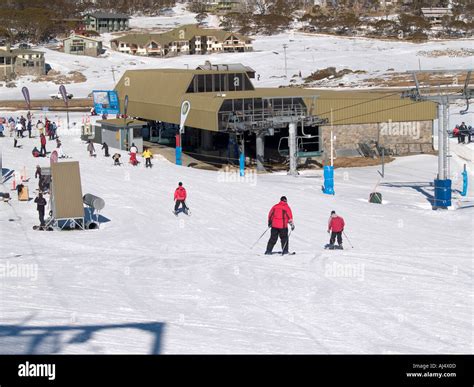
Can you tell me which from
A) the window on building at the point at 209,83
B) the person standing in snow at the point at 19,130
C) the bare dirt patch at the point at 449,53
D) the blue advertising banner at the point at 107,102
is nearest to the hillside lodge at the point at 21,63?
the bare dirt patch at the point at 449,53

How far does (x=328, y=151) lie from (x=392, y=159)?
9.03ft

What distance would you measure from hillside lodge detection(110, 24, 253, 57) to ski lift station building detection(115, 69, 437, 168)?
237ft

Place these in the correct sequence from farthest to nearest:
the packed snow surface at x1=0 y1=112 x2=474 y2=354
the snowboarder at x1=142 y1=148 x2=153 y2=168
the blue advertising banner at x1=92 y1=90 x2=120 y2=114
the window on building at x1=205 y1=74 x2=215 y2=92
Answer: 1. the blue advertising banner at x1=92 y1=90 x2=120 y2=114
2. the window on building at x1=205 y1=74 x2=215 y2=92
3. the snowboarder at x1=142 y1=148 x2=153 y2=168
4. the packed snow surface at x1=0 y1=112 x2=474 y2=354

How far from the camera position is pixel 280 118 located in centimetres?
3497

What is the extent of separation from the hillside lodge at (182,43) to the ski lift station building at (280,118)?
72.3 m

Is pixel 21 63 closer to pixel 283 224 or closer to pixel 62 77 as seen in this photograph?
pixel 62 77

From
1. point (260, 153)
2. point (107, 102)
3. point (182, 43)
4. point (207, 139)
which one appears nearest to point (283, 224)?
point (260, 153)

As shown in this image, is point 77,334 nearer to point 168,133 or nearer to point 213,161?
point 213,161

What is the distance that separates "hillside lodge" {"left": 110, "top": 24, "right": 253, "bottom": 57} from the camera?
11388 cm

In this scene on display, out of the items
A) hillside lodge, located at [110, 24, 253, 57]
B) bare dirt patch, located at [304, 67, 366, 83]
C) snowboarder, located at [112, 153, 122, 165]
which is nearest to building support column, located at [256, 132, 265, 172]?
snowboarder, located at [112, 153, 122, 165]

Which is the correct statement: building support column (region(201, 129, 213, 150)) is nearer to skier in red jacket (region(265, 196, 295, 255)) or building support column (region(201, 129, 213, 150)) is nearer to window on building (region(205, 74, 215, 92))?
window on building (region(205, 74, 215, 92))

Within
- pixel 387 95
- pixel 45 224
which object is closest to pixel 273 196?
pixel 45 224

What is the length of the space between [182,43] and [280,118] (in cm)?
A: 8523

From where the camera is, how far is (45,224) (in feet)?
68.4
